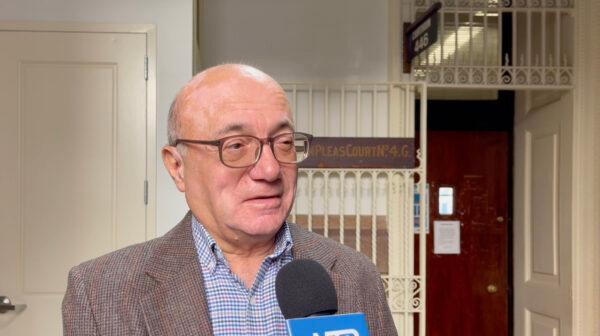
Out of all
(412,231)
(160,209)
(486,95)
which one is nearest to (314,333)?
(160,209)

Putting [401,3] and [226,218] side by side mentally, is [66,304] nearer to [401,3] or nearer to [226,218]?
[226,218]

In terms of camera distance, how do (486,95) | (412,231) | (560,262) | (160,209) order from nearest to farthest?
(160,209)
(412,231)
(560,262)
(486,95)

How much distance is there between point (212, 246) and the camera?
1.10 m

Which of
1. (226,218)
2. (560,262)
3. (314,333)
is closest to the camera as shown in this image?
(314,333)

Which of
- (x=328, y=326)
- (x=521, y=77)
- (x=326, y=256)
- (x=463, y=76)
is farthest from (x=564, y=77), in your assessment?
(x=328, y=326)

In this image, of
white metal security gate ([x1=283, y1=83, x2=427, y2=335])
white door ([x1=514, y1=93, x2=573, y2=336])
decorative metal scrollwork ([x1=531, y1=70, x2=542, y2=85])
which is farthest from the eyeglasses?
white door ([x1=514, y1=93, x2=573, y2=336])

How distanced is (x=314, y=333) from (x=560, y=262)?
11.3 ft

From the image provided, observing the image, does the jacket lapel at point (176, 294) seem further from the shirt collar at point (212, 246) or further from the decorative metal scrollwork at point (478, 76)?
the decorative metal scrollwork at point (478, 76)

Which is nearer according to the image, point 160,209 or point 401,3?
point 160,209

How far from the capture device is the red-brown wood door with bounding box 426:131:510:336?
15.1ft

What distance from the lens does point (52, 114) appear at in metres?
2.72

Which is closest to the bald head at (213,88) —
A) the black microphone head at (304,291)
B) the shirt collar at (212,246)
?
the shirt collar at (212,246)

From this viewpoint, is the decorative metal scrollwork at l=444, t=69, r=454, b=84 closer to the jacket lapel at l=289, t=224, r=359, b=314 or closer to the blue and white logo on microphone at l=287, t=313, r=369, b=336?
the jacket lapel at l=289, t=224, r=359, b=314

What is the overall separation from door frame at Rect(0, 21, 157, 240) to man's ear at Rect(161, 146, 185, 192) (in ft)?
5.26
